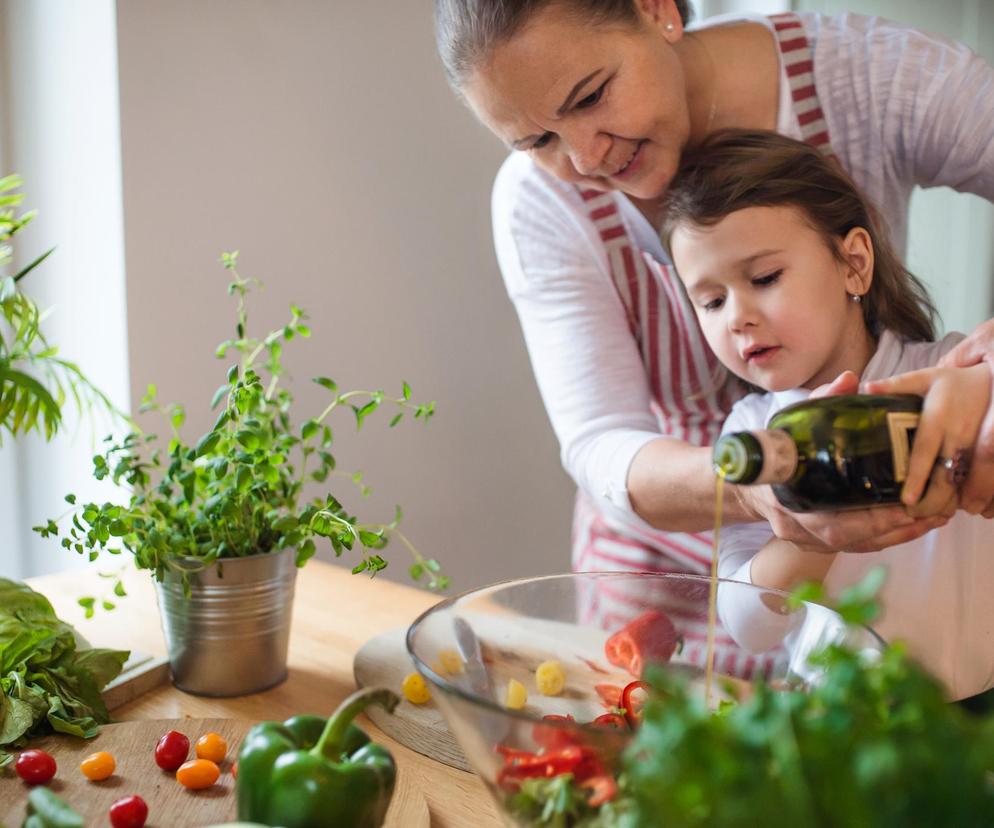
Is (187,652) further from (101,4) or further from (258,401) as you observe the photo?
(101,4)

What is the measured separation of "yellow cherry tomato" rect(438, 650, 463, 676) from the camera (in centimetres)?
83

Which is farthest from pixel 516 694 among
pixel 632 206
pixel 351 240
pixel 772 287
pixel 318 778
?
pixel 351 240

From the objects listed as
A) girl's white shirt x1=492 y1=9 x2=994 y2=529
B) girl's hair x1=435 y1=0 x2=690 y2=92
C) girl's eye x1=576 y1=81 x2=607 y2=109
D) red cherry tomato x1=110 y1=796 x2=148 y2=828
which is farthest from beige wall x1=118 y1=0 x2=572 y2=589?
red cherry tomato x1=110 y1=796 x2=148 y2=828

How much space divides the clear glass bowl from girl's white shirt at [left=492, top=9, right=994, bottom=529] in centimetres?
51

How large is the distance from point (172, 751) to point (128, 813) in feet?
0.36

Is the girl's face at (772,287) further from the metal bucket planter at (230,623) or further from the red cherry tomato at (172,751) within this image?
the red cherry tomato at (172,751)

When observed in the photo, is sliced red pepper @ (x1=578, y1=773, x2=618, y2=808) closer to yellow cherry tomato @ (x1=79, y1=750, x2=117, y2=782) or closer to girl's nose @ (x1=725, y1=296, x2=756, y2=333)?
yellow cherry tomato @ (x1=79, y1=750, x2=117, y2=782)

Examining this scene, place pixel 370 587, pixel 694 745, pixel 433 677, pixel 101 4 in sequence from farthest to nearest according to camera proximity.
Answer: pixel 101 4 → pixel 370 587 → pixel 433 677 → pixel 694 745

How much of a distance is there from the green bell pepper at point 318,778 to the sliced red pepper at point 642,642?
0.83 ft

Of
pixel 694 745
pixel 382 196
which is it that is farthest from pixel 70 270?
pixel 694 745

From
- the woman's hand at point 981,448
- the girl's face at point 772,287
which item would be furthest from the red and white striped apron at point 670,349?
the woman's hand at point 981,448

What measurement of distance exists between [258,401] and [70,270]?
0.94 metres

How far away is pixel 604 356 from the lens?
5.27 feet

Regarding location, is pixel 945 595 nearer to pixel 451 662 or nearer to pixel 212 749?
pixel 451 662
